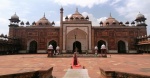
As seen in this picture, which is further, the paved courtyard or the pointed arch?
the pointed arch

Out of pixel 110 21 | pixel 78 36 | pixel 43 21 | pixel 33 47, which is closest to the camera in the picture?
pixel 78 36

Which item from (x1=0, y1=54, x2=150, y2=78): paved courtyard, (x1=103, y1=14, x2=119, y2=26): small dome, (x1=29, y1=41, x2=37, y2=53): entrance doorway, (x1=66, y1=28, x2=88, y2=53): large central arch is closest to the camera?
(x1=0, y1=54, x2=150, y2=78): paved courtyard

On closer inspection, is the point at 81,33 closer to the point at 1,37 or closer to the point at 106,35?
the point at 106,35

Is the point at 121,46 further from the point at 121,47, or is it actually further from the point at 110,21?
the point at 110,21

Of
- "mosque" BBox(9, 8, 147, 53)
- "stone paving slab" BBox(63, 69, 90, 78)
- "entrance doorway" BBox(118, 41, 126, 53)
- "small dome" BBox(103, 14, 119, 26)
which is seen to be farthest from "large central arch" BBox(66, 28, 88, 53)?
"stone paving slab" BBox(63, 69, 90, 78)

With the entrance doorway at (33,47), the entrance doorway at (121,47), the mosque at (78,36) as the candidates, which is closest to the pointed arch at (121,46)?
the entrance doorway at (121,47)

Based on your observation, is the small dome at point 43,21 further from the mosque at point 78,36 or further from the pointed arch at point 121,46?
the pointed arch at point 121,46

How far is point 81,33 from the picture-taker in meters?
27.6

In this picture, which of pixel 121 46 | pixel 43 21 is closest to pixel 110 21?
pixel 121 46

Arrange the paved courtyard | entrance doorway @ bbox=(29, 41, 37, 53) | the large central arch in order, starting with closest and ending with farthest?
the paved courtyard < the large central arch < entrance doorway @ bbox=(29, 41, 37, 53)

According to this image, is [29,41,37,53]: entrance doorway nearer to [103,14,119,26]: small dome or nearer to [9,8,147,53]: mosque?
[9,8,147,53]: mosque

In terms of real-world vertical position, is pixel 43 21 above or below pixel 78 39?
above

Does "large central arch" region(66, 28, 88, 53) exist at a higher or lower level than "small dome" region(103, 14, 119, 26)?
lower

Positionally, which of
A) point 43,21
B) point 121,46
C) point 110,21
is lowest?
point 121,46
